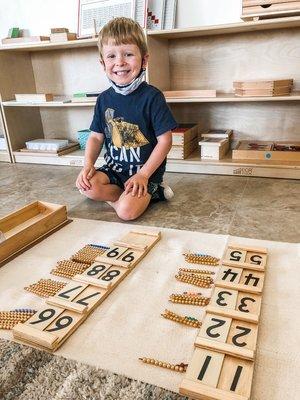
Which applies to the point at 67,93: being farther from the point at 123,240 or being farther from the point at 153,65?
the point at 123,240

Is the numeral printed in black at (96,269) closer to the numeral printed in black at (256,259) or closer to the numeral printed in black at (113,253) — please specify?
the numeral printed in black at (113,253)

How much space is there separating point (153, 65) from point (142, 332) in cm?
141

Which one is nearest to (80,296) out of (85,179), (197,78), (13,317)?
(13,317)

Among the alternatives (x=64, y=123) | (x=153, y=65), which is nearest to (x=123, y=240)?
(x=153, y=65)

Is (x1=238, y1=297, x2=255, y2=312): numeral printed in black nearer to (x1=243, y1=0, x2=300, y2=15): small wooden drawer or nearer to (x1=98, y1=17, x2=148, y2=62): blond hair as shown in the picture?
(x1=98, y1=17, x2=148, y2=62): blond hair

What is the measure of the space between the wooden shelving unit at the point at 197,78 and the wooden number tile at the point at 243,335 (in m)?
1.11

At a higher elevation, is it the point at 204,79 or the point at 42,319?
the point at 204,79

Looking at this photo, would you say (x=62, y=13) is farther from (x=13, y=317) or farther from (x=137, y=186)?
(x=13, y=317)

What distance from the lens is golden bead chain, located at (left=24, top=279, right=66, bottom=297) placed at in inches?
33.5

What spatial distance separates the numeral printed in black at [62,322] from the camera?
0.71m

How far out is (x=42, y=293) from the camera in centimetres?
85

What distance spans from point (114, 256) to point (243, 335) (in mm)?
434

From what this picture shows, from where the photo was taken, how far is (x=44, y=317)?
74cm

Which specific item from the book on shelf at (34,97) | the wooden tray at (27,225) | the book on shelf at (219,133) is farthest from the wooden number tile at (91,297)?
the book on shelf at (34,97)
